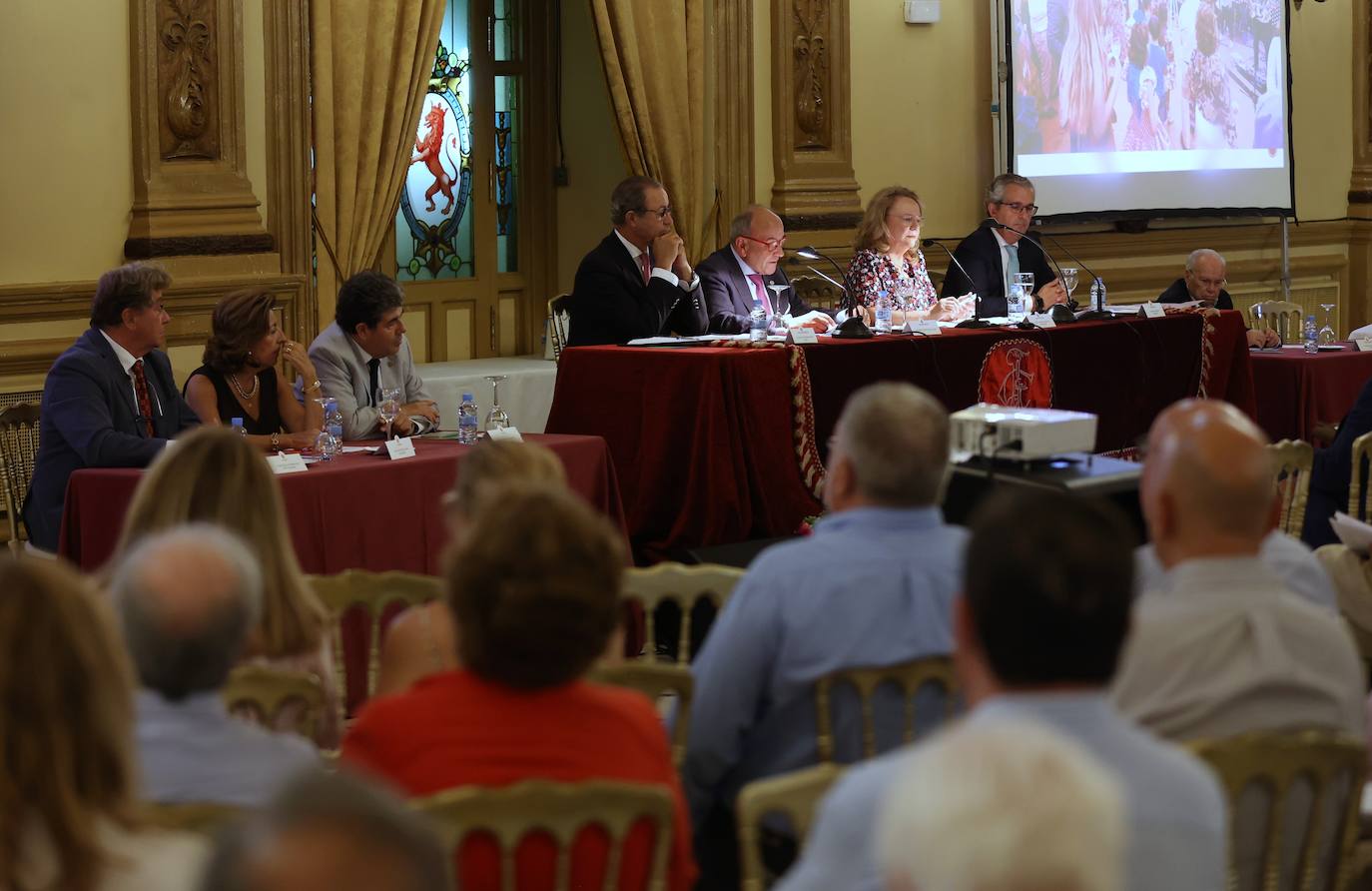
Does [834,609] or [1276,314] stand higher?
[1276,314]

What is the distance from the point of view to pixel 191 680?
5.82 feet

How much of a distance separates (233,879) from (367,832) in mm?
75

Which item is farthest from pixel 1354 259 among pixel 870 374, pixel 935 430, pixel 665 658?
pixel 935 430

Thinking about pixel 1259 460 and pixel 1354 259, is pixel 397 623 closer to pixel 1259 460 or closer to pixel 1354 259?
pixel 1259 460

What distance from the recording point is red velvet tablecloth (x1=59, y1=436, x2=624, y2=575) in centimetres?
420

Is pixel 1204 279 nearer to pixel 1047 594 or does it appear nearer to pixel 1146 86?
pixel 1146 86

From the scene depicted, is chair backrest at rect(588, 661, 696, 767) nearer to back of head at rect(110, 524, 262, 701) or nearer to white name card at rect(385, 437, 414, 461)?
back of head at rect(110, 524, 262, 701)

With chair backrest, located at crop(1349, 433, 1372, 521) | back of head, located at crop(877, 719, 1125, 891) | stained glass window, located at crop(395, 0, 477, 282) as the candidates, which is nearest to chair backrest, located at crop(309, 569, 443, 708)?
back of head, located at crop(877, 719, 1125, 891)

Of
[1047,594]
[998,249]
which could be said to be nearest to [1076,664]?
[1047,594]

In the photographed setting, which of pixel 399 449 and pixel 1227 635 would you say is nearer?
pixel 1227 635

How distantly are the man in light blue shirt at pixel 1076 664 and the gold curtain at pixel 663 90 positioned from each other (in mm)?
6164

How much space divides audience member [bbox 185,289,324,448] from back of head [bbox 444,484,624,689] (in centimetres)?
281

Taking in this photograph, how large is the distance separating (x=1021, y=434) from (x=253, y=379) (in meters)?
2.08

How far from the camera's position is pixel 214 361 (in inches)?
187
